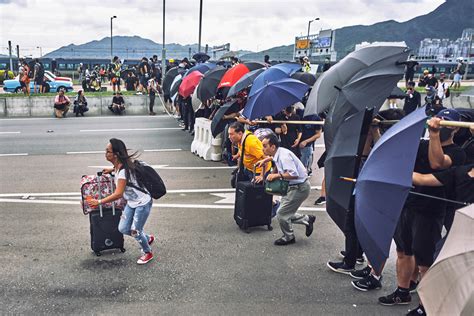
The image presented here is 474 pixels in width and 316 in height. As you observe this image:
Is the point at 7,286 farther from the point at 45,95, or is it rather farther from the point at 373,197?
the point at 45,95

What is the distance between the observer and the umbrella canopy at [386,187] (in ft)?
11.6

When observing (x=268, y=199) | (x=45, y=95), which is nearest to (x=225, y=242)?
(x=268, y=199)

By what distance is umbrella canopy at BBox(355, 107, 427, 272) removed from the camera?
11.6ft

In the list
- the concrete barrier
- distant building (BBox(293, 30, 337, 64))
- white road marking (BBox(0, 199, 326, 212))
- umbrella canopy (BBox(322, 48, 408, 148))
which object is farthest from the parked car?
distant building (BBox(293, 30, 337, 64))

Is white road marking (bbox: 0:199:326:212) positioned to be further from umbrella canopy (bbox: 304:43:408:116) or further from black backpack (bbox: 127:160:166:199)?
black backpack (bbox: 127:160:166:199)

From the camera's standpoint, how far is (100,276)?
560 cm

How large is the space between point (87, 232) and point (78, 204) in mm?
1566

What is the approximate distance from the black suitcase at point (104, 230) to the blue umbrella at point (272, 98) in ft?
9.90

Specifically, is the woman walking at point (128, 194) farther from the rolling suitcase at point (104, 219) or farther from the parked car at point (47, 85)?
the parked car at point (47, 85)

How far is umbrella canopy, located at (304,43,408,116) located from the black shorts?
208cm

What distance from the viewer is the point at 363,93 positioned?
5703 mm

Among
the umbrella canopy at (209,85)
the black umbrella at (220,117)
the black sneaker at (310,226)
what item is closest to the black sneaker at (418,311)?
the black sneaker at (310,226)

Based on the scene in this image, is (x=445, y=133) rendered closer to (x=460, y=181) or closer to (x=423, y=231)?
(x=460, y=181)

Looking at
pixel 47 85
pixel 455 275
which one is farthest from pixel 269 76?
pixel 47 85
